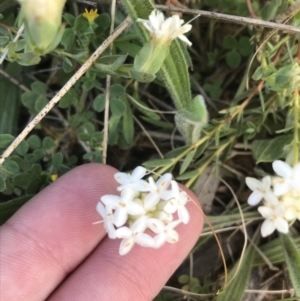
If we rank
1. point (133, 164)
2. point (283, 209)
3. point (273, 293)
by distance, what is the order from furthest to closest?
1. point (133, 164)
2. point (273, 293)
3. point (283, 209)

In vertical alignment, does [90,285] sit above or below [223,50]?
below

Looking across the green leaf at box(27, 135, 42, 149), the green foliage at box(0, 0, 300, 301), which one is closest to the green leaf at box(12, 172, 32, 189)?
the green foliage at box(0, 0, 300, 301)

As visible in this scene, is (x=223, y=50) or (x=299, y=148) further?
(x=223, y=50)

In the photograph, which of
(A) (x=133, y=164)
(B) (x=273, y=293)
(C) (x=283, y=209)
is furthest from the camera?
(A) (x=133, y=164)

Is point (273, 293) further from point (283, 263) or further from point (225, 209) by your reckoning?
point (225, 209)

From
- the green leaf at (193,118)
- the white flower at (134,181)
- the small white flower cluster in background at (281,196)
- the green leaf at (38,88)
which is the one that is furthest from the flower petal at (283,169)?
the green leaf at (38,88)

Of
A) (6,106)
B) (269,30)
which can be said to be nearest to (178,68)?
(269,30)

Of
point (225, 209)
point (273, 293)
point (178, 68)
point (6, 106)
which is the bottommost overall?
point (273, 293)

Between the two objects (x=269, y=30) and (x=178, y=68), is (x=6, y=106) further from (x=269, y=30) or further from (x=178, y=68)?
(x=269, y=30)
